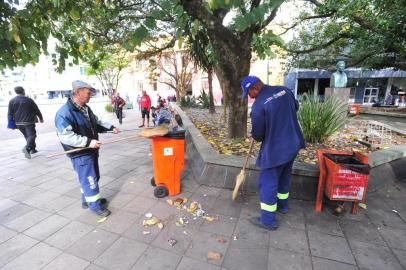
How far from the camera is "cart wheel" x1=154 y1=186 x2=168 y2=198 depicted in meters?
3.55

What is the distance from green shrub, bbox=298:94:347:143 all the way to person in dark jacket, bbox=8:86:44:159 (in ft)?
22.4

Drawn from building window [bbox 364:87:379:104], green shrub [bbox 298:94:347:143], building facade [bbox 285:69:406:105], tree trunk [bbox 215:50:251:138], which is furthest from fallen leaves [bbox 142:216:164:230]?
building window [bbox 364:87:379:104]

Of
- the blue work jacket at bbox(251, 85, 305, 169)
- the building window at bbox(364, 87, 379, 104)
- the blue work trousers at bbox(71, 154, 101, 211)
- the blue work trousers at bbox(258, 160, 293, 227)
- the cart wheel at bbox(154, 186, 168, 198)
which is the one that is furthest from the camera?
the building window at bbox(364, 87, 379, 104)

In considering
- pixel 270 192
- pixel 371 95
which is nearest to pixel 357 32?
pixel 270 192

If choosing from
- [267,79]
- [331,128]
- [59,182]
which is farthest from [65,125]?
[267,79]

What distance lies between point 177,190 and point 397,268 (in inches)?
107

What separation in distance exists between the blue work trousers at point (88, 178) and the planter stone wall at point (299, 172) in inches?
65.5

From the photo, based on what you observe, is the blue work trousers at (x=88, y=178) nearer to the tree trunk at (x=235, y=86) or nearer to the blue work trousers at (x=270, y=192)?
the blue work trousers at (x=270, y=192)

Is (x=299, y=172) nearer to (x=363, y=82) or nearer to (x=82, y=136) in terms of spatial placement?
(x=82, y=136)

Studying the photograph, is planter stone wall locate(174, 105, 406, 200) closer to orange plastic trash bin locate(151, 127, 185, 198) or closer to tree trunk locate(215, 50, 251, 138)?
orange plastic trash bin locate(151, 127, 185, 198)

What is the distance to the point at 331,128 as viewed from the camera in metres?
5.01

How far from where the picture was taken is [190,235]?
8.88 ft

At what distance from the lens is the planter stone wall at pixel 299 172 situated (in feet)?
11.1

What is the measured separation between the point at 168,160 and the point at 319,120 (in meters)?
3.41
